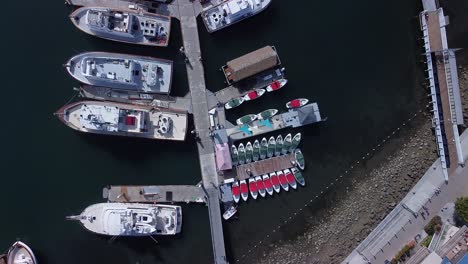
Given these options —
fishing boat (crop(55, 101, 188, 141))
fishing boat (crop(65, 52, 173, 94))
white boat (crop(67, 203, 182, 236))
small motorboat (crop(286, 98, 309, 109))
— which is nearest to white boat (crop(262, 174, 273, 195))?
small motorboat (crop(286, 98, 309, 109))

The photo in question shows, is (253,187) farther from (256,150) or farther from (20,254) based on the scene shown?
(20,254)

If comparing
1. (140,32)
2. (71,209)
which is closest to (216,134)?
(140,32)

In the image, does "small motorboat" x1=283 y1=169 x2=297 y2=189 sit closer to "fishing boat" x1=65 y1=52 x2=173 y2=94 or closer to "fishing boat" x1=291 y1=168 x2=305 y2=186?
"fishing boat" x1=291 y1=168 x2=305 y2=186

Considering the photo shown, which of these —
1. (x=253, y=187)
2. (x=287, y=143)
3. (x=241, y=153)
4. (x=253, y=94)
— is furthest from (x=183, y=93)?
(x=253, y=187)

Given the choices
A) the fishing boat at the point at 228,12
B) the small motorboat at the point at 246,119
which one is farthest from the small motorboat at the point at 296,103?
the fishing boat at the point at 228,12

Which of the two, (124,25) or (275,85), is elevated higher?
(124,25)
